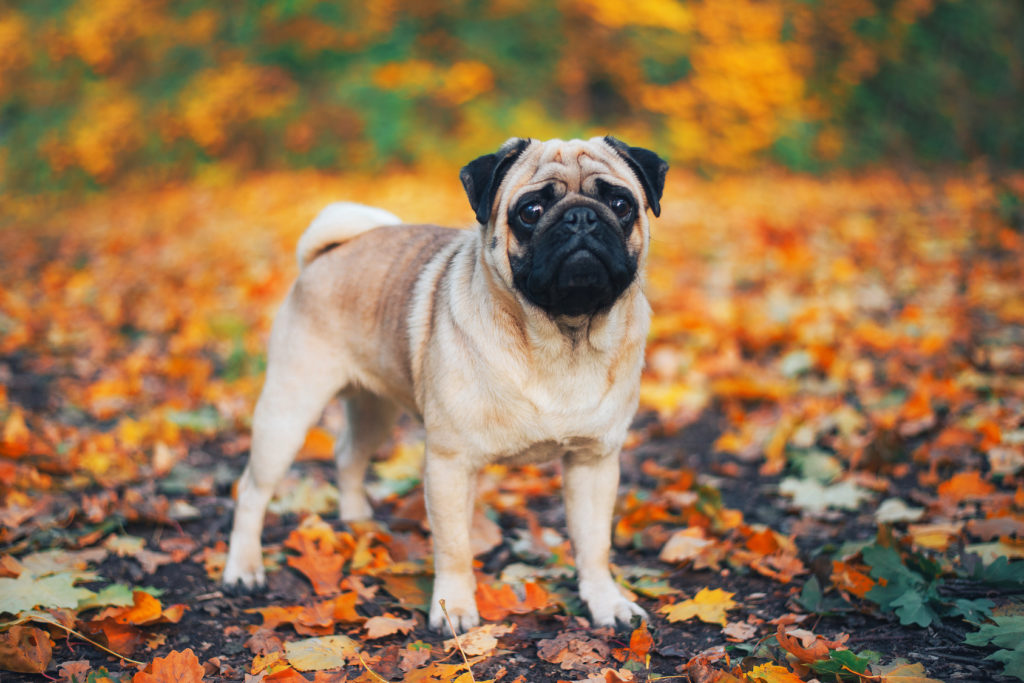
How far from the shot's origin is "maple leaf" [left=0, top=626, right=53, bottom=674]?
252 centimetres

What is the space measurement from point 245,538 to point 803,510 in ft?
8.76

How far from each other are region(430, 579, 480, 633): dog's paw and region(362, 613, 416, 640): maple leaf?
0.11 m

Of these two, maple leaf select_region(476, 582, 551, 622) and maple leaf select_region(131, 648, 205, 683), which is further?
maple leaf select_region(476, 582, 551, 622)

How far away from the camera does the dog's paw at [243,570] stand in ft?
11.4

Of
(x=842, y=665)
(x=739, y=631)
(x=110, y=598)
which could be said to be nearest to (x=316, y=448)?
(x=110, y=598)

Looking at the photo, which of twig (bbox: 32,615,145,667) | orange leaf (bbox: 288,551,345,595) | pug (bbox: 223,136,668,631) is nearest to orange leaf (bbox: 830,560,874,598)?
pug (bbox: 223,136,668,631)

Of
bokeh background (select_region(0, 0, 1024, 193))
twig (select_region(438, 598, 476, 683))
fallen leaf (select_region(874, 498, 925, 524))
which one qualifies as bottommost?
twig (select_region(438, 598, 476, 683))

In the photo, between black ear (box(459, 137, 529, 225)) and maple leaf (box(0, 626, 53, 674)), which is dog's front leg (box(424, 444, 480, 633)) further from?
maple leaf (box(0, 626, 53, 674))

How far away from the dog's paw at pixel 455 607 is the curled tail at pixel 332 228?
1.74m

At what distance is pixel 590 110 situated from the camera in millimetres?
17312

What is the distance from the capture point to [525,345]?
2961 millimetres

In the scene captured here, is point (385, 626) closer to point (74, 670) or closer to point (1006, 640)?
point (74, 670)

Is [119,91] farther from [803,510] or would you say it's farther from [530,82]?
[803,510]

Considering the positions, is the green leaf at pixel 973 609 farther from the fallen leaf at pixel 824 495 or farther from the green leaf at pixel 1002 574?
the fallen leaf at pixel 824 495
